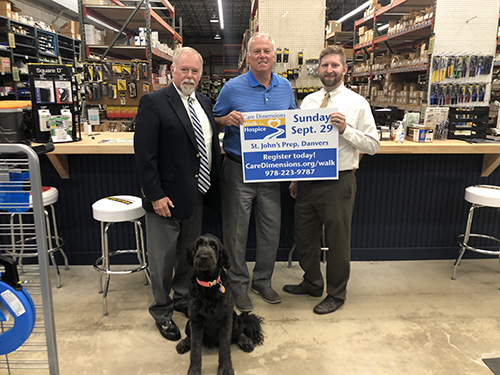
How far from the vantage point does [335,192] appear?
102 inches

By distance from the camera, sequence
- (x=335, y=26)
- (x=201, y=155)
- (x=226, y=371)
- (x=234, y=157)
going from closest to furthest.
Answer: (x=226, y=371) → (x=201, y=155) → (x=234, y=157) → (x=335, y=26)

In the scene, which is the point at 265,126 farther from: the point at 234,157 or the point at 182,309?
the point at 182,309

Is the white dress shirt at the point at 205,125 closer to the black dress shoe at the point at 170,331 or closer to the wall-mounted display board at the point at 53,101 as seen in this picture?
the black dress shoe at the point at 170,331

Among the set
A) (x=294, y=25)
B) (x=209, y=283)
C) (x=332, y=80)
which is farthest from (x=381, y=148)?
(x=294, y=25)

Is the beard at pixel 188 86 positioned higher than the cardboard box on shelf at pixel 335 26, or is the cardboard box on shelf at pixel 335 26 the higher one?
the cardboard box on shelf at pixel 335 26

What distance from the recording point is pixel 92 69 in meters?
4.97

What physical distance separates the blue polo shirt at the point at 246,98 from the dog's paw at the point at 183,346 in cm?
127

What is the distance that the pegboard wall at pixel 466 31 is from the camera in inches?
148

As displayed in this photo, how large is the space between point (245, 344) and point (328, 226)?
0.97 meters

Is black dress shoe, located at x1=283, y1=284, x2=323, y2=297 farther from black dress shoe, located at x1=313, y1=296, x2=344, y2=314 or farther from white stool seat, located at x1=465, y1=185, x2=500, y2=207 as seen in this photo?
white stool seat, located at x1=465, y1=185, x2=500, y2=207

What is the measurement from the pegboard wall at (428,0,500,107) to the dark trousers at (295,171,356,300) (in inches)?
88.8

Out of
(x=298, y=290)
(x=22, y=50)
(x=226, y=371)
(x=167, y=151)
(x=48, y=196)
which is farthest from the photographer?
(x=22, y=50)

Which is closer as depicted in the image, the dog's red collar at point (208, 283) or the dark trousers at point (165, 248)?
the dog's red collar at point (208, 283)

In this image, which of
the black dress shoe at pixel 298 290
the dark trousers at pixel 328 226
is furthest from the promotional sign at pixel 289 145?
the black dress shoe at pixel 298 290
